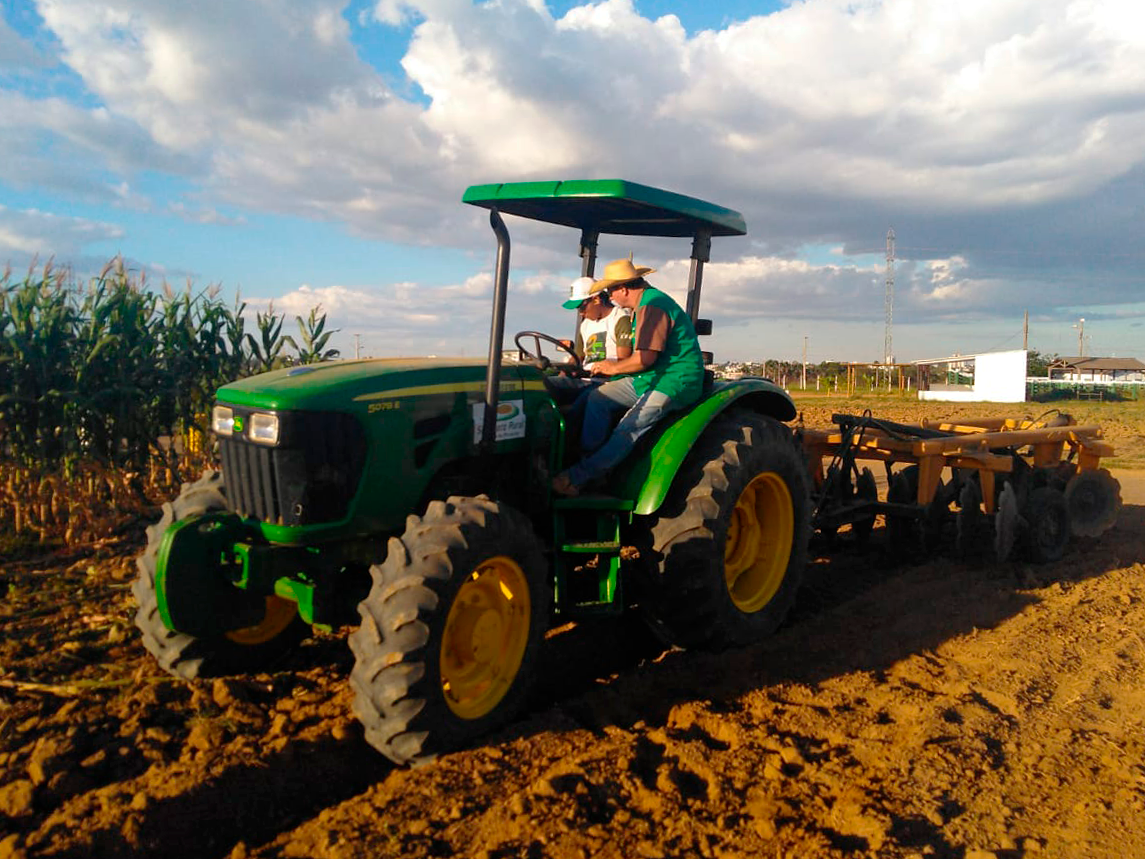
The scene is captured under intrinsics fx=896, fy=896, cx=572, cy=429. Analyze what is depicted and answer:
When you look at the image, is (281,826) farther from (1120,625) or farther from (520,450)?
(1120,625)

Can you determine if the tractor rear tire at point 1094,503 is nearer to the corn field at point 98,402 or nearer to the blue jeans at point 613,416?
the blue jeans at point 613,416

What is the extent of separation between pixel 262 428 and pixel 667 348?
2103 mm

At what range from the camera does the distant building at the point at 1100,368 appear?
7381cm

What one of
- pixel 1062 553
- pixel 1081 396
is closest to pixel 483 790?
pixel 1062 553

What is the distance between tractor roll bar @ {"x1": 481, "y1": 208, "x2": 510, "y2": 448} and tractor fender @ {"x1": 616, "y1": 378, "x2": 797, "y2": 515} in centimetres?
82

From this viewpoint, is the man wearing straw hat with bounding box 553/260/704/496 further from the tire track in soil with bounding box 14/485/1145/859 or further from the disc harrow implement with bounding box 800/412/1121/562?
the disc harrow implement with bounding box 800/412/1121/562

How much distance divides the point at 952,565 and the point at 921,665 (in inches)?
88.1

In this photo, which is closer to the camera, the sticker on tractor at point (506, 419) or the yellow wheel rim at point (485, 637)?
the yellow wheel rim at point (485, 637)

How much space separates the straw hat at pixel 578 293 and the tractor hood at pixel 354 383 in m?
0.83

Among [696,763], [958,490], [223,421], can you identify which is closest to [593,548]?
[696,763]

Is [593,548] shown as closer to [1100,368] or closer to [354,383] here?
[354,383]

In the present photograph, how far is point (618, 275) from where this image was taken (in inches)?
186

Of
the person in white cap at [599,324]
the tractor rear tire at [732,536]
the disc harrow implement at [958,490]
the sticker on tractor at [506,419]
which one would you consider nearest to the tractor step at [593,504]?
the tractor rear tire at [732,536]

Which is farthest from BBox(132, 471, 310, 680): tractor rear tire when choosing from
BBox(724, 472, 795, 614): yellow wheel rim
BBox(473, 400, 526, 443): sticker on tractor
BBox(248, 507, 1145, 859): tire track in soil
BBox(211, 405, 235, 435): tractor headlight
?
BBox(724, 472, 795, 614): yellow wheel rim
